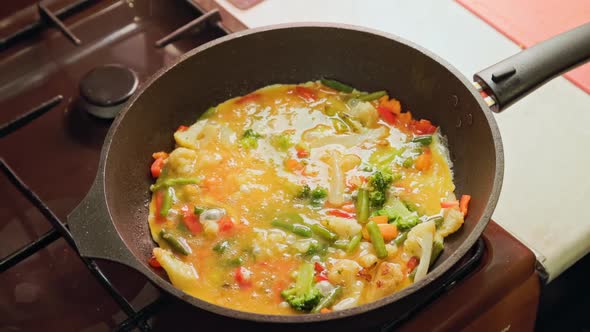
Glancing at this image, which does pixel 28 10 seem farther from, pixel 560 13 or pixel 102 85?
pixel 560 13

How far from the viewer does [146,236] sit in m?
1.50

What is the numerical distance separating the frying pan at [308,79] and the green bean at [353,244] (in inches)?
6.9

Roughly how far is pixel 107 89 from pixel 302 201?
615 millimetres

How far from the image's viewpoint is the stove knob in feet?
5.64

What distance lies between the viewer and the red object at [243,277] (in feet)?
4.51

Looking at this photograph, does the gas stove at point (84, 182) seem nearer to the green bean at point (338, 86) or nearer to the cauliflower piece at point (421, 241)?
the cauliflower piece at point (421, 241)

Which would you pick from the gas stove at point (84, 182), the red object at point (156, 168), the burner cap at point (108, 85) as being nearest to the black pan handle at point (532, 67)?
the gas stove at point (84, 182)

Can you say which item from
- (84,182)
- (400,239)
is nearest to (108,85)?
(84,182)

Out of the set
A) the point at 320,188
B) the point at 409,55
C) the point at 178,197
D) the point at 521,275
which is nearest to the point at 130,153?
the point at 178,197

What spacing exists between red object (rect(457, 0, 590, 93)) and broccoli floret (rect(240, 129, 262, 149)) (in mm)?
797

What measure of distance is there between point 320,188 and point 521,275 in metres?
0.47

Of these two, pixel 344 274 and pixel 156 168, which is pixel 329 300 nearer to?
pixel 344 274

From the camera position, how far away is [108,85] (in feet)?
5.73

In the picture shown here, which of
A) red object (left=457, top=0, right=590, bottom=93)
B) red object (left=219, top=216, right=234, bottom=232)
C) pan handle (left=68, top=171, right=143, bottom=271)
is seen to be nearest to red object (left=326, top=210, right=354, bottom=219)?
red object (left=219, top=216, right=234, bottom=232)
